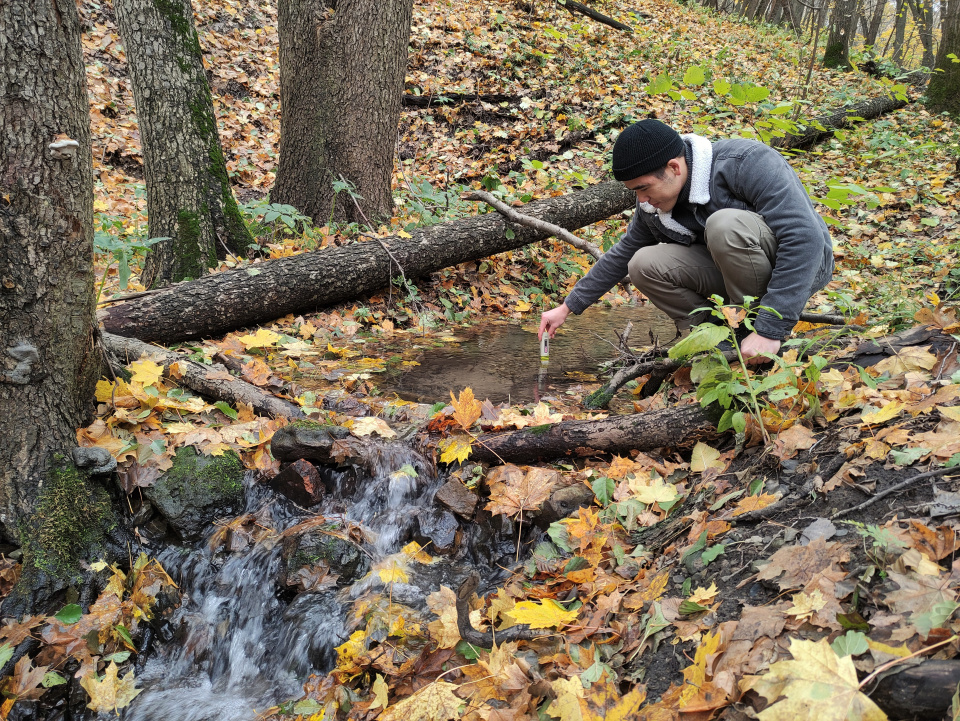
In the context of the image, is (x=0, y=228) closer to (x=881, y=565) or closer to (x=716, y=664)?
(x=716, y=664)

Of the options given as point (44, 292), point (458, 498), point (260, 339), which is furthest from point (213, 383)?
point (458, 498)

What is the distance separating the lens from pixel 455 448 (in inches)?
114

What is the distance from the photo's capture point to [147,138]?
4.82 meters

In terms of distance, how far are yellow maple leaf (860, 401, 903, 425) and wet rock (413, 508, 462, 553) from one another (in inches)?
66.2

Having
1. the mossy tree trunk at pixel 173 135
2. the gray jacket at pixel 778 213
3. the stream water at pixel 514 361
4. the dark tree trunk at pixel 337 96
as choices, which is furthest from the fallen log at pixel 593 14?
the gray jacket at pixel 778 213

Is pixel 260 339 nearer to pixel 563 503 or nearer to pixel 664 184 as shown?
pixel 563 503

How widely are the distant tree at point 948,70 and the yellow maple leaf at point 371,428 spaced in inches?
448

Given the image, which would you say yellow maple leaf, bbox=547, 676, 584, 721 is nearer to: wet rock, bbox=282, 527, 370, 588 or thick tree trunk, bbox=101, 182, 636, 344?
wet rock, bbox=282, 527, 370, 588

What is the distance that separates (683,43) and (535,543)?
13.1 m

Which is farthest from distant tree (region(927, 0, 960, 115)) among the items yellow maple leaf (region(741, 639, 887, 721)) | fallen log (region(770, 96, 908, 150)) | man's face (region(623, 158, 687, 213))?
yellow maple leaf (region(741, 639, 887, 721))

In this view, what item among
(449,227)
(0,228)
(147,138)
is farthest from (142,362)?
(449,227)

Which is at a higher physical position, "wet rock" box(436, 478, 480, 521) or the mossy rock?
"wet rock" box(436, 478, 480, 521)

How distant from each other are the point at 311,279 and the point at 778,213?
345 centimetres

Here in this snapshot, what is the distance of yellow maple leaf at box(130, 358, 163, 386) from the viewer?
2.89 meters
